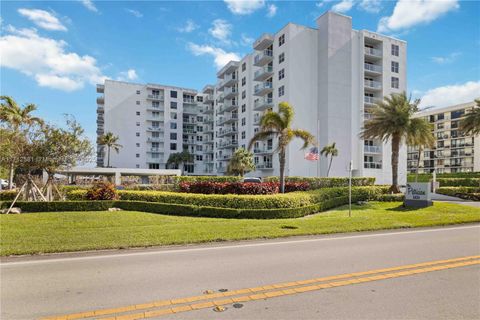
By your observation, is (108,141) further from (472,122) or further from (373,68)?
→ (472,122)

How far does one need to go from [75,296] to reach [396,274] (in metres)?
6.13

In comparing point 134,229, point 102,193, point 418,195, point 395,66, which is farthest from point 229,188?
point 395,66

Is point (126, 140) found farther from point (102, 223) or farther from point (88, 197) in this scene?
point (102, 223)

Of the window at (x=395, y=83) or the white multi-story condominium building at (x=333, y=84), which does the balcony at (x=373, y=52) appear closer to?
the white multi-story condominium building at (x=333, y=84)

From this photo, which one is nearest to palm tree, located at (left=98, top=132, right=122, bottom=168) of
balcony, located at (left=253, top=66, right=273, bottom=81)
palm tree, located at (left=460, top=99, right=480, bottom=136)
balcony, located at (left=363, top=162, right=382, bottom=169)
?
balcony, located at (left=253, top=66, right=273, bottom=81)

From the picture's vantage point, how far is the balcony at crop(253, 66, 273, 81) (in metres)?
54.2

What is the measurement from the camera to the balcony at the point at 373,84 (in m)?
51.8

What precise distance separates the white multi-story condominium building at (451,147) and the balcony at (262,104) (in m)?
49.0

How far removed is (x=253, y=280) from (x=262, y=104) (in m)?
49.9

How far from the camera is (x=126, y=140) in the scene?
77.4 m

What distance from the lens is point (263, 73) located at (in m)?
54.5

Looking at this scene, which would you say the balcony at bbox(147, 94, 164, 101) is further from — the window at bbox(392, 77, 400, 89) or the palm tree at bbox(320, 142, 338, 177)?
the window at bbox(392, 77, 400, 89)

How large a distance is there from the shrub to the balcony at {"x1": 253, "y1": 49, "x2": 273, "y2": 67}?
137 ft

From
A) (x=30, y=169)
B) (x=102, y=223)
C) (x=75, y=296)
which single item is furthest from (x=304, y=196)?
(x=30, y=169)
